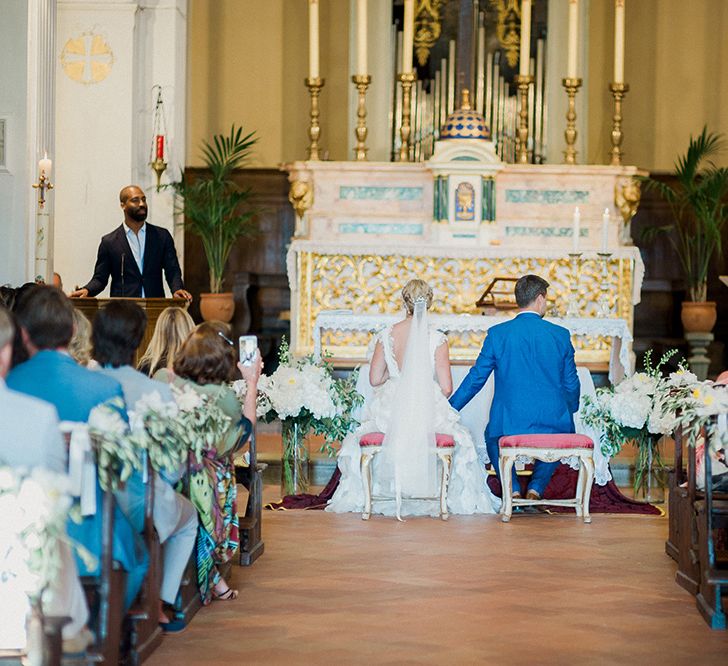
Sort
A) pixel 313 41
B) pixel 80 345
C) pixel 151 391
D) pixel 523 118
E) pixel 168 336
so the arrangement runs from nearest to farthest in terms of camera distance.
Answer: pixel 151 391, pixel 80 345, pixel 168 336, pixel 313 41, pixel 523 118

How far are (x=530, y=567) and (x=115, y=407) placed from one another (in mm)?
2735

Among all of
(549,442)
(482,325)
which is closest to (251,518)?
(549,442)

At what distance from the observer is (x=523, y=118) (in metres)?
13.4

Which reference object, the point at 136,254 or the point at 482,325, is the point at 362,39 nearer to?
the point at 482,325

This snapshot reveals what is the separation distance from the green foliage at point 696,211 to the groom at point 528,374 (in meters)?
5.15

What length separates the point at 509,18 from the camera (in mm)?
14352

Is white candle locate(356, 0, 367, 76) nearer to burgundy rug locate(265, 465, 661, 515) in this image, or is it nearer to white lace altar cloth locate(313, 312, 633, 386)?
white lace altar cloth locate(313, 312, 633, 386)

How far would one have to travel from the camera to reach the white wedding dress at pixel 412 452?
8.01 m

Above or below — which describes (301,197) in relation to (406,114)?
below

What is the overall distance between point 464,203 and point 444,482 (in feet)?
16.6

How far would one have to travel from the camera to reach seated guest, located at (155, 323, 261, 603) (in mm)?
5676

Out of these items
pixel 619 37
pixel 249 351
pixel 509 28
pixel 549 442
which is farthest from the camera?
pixel 509 28

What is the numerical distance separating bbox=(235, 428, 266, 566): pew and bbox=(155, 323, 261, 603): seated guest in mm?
465

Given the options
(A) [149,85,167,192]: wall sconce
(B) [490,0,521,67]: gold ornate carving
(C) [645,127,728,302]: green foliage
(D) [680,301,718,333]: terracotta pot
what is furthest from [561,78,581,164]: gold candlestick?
(A) [149,85,167,192]: wall sconce
